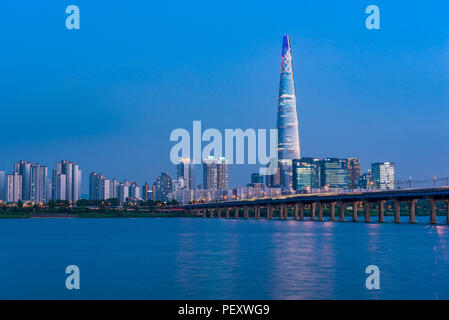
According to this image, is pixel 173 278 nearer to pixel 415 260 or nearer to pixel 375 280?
pixel 375 280

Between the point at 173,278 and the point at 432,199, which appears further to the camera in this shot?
the point at 432,199
